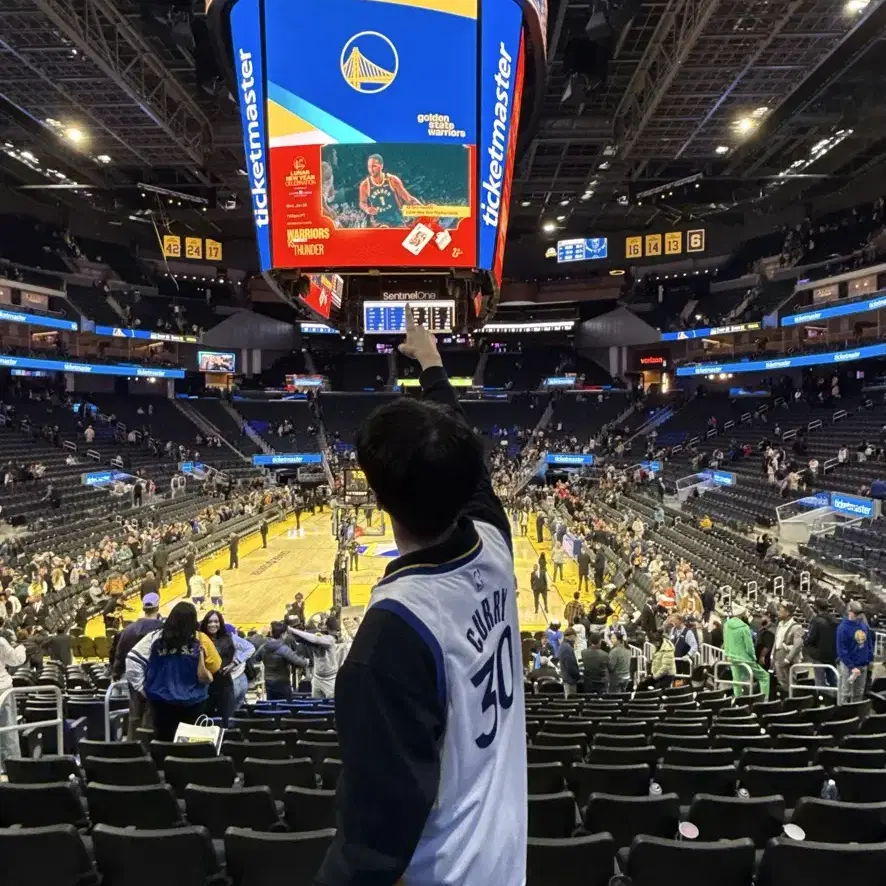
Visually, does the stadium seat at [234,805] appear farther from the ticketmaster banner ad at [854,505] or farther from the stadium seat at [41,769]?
the ticketmaster banner ad at [854,505]

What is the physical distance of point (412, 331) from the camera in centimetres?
243

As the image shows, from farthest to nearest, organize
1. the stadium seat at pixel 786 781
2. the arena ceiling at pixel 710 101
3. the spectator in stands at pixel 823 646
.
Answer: the arena ceiling at pixel 710 101 < the spectator in stands at pixel 823 646 < the stadium seat at pixel 786 781

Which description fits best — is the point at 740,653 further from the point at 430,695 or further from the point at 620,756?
the point at 430,695

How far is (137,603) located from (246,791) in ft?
53.2

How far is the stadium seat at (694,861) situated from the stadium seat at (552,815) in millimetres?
565

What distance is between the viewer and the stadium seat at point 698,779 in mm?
3930

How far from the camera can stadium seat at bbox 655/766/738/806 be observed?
12.9 ft

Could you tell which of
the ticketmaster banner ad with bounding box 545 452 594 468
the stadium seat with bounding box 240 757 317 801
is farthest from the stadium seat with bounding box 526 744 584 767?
the ticketmaster banner ad with bounding box 545 452 594 468

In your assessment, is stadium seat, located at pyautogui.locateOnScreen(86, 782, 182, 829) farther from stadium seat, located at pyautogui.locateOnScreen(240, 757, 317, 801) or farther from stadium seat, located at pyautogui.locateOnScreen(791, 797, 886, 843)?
stadium seat, located at pyautogui.locateOnScreen(791, 797, 886, 843)

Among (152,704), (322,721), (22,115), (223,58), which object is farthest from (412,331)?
(22,115)

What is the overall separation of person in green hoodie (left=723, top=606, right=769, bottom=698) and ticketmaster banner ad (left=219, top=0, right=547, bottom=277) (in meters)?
5.47

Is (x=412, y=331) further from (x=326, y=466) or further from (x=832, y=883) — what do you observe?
(x=326, y=466)

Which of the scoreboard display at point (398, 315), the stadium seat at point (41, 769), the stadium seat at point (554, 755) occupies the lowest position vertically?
→ the stadium seat at point (554, 755)

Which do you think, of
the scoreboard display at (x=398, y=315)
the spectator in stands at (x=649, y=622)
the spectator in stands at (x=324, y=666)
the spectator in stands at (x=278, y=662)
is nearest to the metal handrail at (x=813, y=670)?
the spectator in stands at (x=649, y=622)
